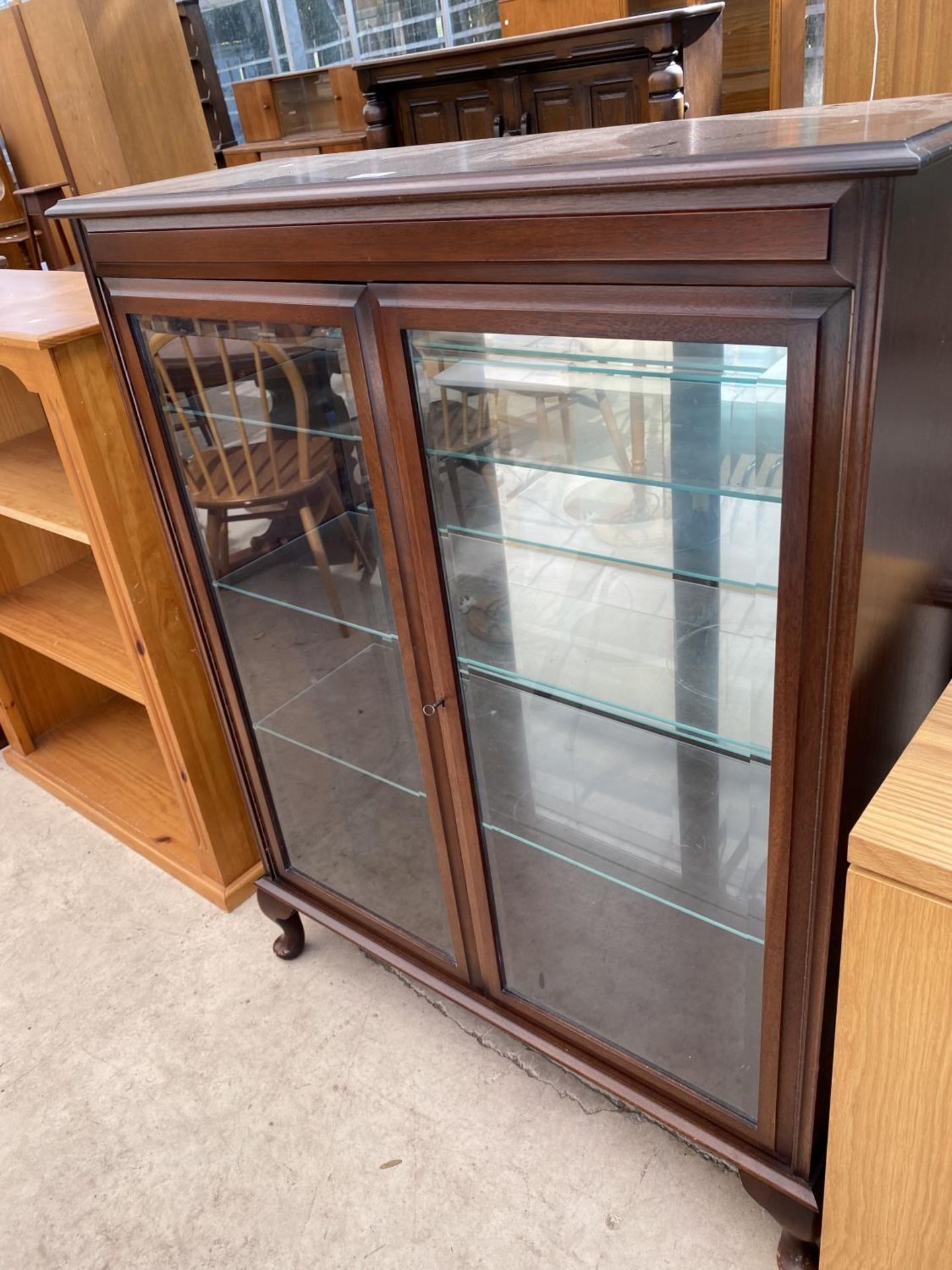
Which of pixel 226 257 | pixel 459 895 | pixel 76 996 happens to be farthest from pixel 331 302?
pixel 76 996

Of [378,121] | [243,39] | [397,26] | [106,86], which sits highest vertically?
[243,39]

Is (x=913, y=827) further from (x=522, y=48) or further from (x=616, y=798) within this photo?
(x=522, y=48)

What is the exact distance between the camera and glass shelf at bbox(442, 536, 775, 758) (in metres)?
1.10

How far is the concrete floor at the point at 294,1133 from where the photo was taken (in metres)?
1.29

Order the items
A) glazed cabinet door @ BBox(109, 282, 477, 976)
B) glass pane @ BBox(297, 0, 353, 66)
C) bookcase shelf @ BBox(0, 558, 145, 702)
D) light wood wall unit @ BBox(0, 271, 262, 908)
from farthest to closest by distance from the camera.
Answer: glass pane @ BBox(297, 0, 353, 66)
bookcase shelf @ BBox(0, 558, 145, 702)
light wood wall unit @ BBox(0, 271, 262, 908)
glazed cabinet door @ BBox(109, 282, 477, 976)

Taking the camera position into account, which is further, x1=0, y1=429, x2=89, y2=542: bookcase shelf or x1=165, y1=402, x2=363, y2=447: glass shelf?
x1=0, y1=429, x2=89, y2=542: bookcase shelf

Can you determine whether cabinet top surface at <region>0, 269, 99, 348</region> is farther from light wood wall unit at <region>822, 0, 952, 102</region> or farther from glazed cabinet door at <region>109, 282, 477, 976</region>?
light wood wall unit at <region>822, 0, 952, 102</region>

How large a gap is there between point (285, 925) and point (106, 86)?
5018mm

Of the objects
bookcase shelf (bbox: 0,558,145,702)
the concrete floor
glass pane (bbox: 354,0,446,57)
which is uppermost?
glass pane (bbox: 354,0,446,57)

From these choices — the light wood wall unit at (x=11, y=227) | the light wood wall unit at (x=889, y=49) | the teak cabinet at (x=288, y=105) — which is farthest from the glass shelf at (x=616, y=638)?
the teak cabinet at (x=288, y=105)

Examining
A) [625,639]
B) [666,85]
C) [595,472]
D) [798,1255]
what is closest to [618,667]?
[625,639]

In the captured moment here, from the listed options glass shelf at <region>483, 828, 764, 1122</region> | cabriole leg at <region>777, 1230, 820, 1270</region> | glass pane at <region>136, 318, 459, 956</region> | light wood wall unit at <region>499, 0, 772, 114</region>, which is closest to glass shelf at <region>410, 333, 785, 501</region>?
glass pane at <region>136, 318, 459, 956</region>

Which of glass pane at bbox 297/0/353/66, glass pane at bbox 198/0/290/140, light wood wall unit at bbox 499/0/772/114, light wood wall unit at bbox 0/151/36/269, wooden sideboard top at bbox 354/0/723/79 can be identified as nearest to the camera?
wooden sideboard top at bbox 354/0/723/79

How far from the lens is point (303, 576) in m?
1.46
